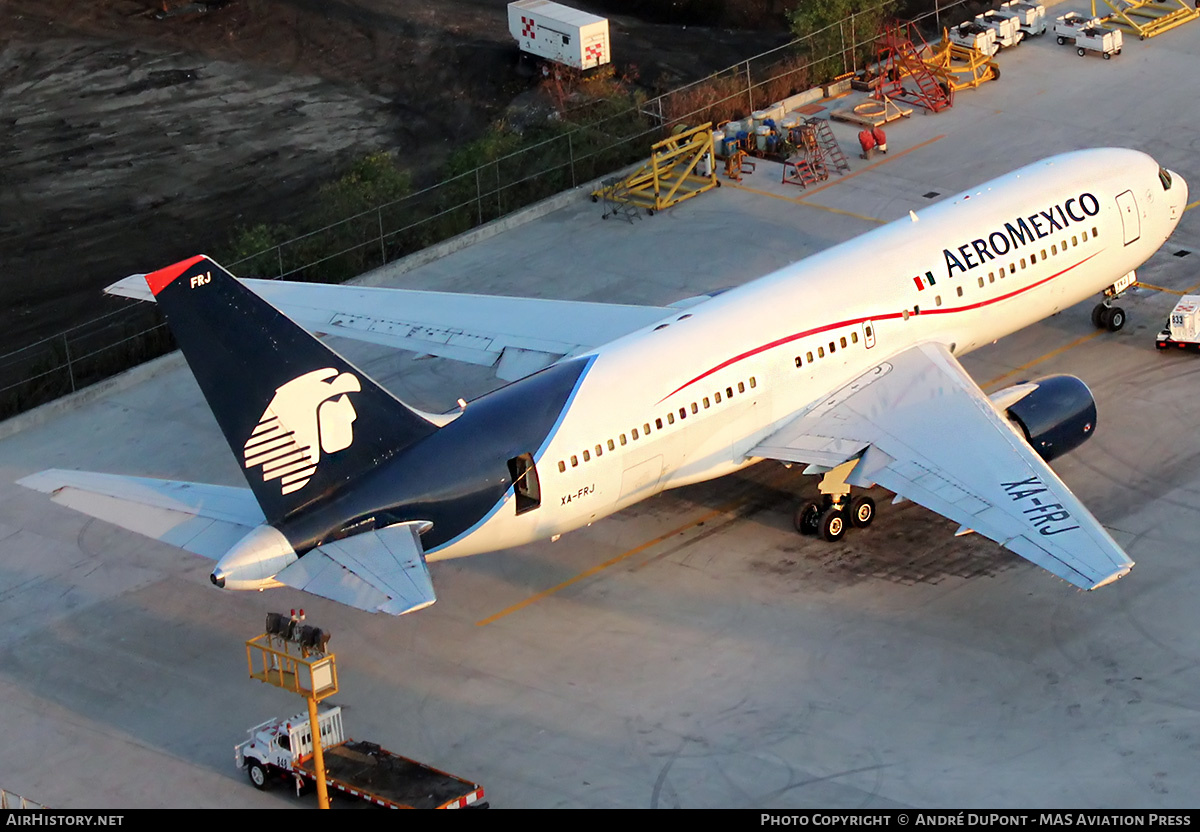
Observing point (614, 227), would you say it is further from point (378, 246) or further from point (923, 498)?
point (923, 498)

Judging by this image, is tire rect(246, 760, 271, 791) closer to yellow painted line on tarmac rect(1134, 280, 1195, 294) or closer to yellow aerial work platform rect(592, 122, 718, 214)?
yellow aerial work platform rect(592, 122, 718, 214)

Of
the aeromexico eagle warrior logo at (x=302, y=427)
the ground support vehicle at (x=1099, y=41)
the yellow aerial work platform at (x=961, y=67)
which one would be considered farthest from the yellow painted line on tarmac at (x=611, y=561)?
the ground support vehicle at (x=1099, y=41)

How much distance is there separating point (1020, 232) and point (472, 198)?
817 inches

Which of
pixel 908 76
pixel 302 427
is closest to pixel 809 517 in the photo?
pixel 302 427

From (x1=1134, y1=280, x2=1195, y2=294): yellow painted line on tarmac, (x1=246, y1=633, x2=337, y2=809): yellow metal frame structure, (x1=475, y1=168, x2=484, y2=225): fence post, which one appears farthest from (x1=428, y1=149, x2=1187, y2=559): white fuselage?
(x1=475, y1=168, x2=484, y2=225): fence post

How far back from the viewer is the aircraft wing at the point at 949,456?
1250 inches

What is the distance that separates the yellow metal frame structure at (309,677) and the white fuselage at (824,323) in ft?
15.5

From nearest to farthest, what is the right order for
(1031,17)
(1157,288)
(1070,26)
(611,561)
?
(611,561)
(1157,288)
(1070,26)
(1031,17)

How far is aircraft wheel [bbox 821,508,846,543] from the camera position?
37844 mm

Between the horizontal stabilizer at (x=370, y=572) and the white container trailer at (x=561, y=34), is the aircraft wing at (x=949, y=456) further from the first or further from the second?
the white container trailer at (x=561, y=34)

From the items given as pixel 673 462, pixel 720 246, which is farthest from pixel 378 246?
pixel 673 462

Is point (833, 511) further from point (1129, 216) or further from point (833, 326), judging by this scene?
point (1129, 216)

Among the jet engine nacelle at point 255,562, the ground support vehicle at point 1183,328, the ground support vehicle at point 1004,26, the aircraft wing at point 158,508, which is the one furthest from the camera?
the ground support vehicle at point 1004,26

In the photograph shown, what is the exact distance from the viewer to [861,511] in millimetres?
38188
